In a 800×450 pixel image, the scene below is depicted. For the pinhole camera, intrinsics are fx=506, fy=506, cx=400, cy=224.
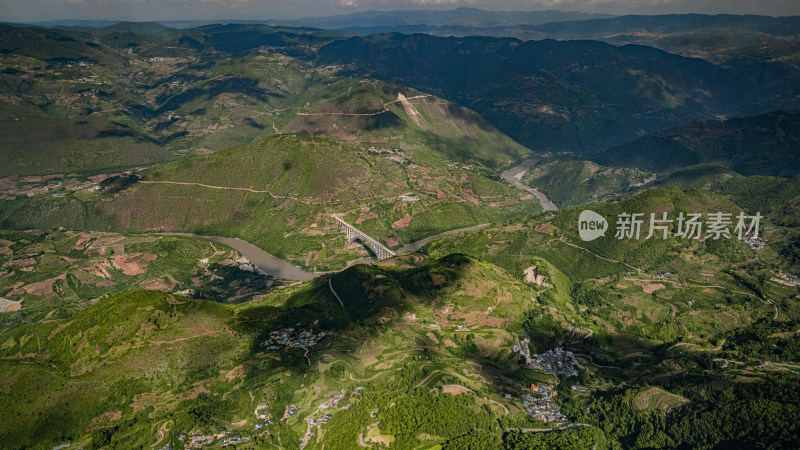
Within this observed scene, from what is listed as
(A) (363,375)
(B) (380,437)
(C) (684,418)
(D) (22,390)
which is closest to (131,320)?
(D) (22,390)

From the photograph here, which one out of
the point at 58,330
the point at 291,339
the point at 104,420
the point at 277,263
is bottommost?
the point at 277,263

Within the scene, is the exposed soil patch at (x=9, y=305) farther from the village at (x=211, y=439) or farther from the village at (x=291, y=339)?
the village at (x=211, y=439)

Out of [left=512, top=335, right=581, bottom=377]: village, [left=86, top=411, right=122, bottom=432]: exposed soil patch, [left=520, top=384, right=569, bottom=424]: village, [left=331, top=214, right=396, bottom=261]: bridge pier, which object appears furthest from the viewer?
[left=331, top=214, right=396, bottom=261]: bridge pier

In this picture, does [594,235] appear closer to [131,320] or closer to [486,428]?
[486,428]

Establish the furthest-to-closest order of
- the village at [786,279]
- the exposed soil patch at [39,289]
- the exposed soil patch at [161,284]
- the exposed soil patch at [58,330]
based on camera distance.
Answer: the exposed soil patch at [161,284] → the exposed soil patch at [39,289] → the village at [786,279] → the exposed soil patch at [58,330]

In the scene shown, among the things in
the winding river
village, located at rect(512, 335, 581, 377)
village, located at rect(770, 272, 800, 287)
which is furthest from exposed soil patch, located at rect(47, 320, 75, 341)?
village, located at rect(770, 272, 800, 287)

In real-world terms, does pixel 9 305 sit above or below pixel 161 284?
below

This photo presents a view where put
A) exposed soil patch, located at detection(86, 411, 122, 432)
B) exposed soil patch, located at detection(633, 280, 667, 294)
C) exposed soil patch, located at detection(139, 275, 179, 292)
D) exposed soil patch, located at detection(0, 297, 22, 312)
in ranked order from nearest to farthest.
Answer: exposed soil patch, located at detection(86, 411, 122, 432)
exposed soil patch, located at detection(633, 280, 667, 294)
exposed soil patch, located at detection(0, 297, 22, 312)
exposed soil patch, located at detection(139, 275, 179, 292)

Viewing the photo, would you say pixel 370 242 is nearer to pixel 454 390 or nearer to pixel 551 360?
pixel 551 360

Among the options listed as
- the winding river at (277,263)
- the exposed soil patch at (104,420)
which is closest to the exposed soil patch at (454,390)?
the exposed soil patch at (104,420)

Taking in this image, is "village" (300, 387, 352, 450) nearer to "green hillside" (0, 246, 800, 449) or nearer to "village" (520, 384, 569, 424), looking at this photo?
"green hillside" (0, 246, 800, 449)

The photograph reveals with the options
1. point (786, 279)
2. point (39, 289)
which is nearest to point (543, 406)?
point (786, 279)
